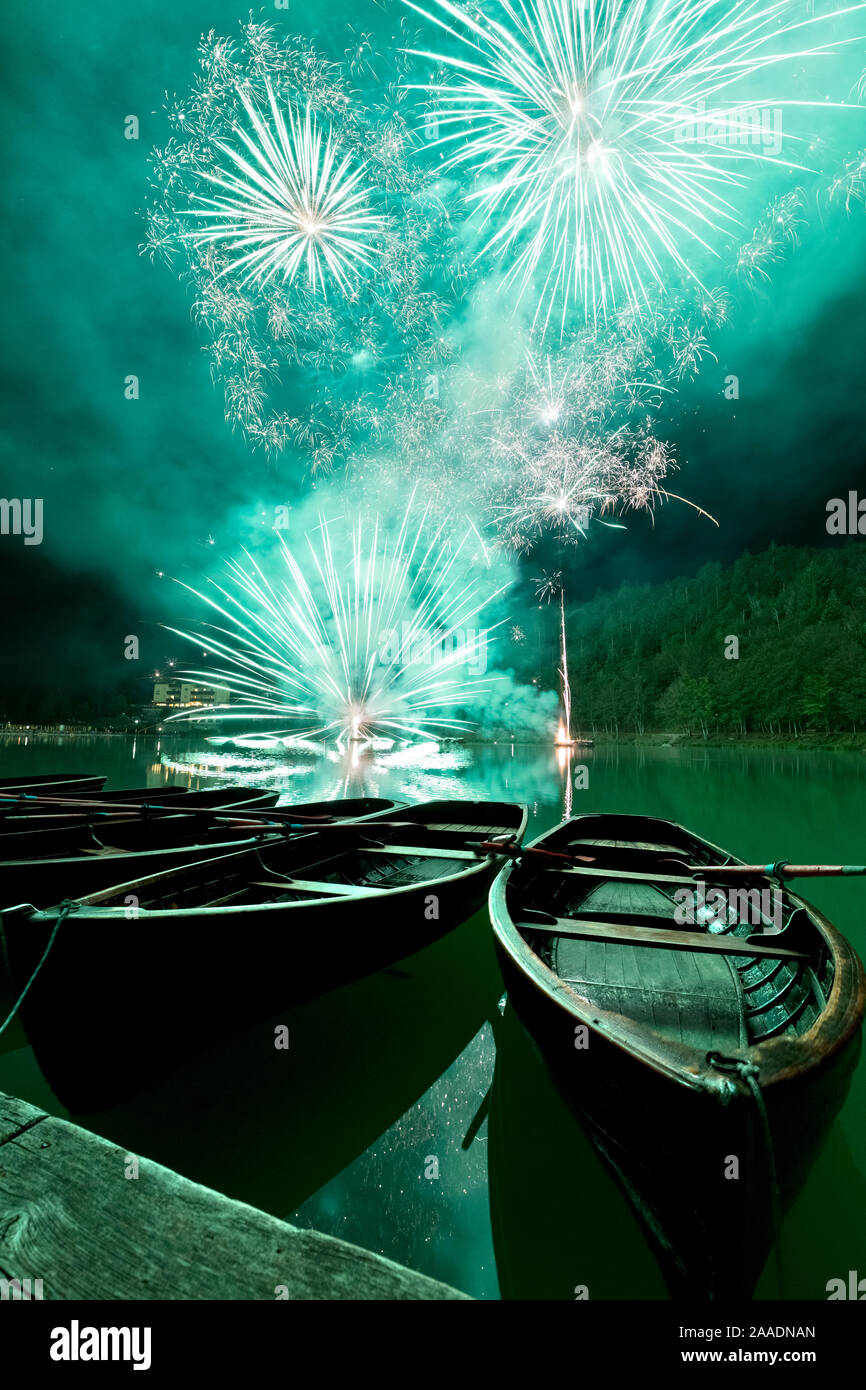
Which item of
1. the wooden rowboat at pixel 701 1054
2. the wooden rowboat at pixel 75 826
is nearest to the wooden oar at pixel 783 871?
the wooden rowboat at pixel 701 1054

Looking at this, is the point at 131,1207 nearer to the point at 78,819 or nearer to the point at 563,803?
the point at 78,819

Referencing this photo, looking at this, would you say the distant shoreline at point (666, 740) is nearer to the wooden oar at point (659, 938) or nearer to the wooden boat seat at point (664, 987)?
the wooden boat seat at point (664, 987)

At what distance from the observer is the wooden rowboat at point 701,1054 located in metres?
2.65

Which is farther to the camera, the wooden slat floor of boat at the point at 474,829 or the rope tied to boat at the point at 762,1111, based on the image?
the wooden slat floor of boat at the point at 474,829

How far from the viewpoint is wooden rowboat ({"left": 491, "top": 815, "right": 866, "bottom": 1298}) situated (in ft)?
8.69

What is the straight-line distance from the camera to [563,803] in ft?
86.0

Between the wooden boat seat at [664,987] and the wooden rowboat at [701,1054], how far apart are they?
0.02 m

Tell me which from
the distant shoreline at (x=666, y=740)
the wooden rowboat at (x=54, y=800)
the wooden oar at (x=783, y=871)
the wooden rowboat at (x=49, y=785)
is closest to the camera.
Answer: the wooden oar at (x=783, y=871)

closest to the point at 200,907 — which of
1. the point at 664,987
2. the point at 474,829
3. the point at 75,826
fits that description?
the point at 664,987

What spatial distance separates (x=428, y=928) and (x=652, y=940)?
301 centimetres

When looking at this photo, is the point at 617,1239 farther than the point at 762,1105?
Yes

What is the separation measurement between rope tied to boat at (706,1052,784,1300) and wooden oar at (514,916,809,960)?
1.90 metres
